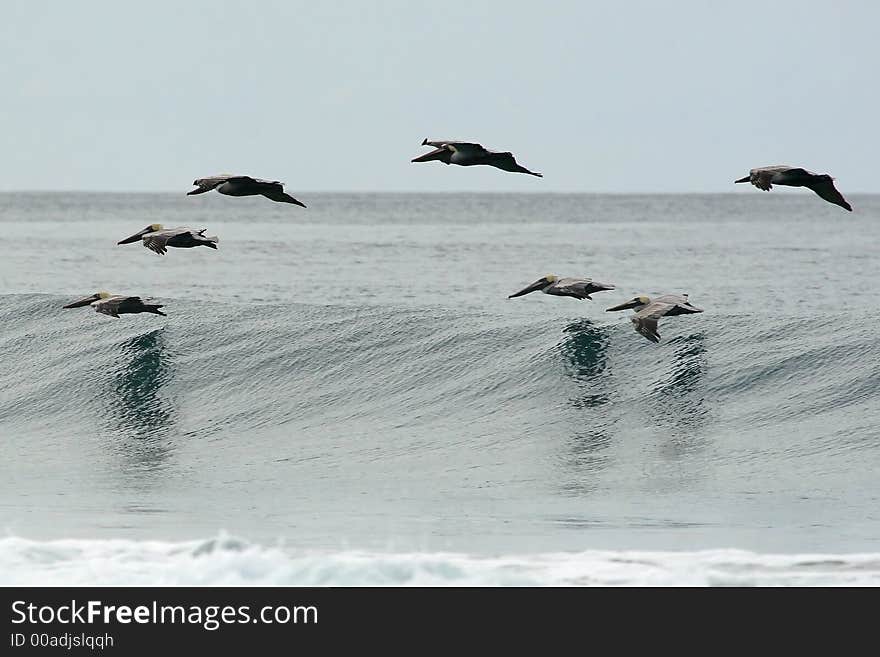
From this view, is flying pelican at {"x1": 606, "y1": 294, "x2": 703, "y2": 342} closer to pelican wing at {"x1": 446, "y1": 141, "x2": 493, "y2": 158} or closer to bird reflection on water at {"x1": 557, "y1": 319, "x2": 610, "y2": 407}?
Answer: bird reflection on water at {"x1": 557, "y1": 319, "x2": 610, "y2": 407}

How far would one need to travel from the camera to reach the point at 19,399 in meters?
27.8

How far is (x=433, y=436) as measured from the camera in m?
24.8

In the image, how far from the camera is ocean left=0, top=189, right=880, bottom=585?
1694cm

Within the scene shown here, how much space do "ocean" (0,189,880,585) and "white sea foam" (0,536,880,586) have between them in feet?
0.12

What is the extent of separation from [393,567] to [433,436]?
27.4 feet

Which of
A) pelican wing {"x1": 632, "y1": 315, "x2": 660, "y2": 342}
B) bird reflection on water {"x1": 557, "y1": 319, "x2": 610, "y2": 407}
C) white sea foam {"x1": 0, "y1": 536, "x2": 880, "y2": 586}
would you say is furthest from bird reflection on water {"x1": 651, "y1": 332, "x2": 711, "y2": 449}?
white sea foam {"x1": 0, "y1": 536, "x2": 880, "y2": 586}

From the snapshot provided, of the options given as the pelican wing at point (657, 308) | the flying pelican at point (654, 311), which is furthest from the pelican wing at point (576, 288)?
the pelican wing at point (657, 308)

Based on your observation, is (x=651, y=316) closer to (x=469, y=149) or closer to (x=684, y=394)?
(x=684, y=394)

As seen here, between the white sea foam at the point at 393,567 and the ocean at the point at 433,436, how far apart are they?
4cm

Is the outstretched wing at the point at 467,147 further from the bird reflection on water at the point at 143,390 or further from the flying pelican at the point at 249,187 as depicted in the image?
the bird reflection on water at the point at 143,390

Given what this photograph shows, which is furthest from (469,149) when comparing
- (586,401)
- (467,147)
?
(586,401)

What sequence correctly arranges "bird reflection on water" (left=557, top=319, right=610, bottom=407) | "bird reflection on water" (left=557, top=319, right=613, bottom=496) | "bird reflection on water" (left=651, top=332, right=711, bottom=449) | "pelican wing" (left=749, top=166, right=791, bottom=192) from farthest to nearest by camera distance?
"bird reflection on water" (left=557, top=319, right=610, bottom=407) < "bird reflection on water" (left=651, top=332, right=711, bottom=449) < "bird reflection on water" (left=557, top=319, right=613, bottom=496) < "pelican wing" (left=749, top=166, right=791, bottom=192)
